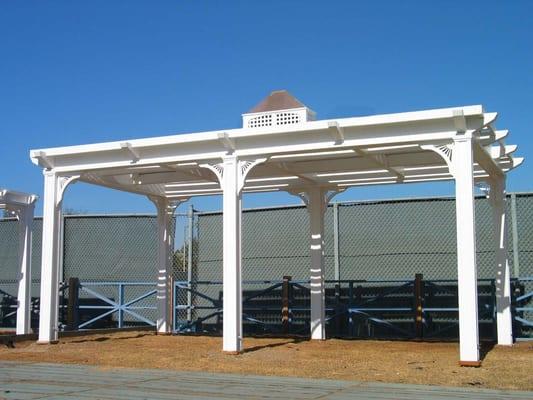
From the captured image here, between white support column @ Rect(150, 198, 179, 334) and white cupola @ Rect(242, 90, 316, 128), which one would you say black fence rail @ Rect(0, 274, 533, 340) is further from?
white cupola @ Rect(242, 90, 316, 128)

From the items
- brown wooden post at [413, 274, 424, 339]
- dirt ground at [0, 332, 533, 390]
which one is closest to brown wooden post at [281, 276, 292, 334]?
dirt ground at [0, 332, 533, 390]

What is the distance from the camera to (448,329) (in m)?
15.6

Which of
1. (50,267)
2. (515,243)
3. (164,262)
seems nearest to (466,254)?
(515,243)

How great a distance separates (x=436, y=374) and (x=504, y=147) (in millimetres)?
4819

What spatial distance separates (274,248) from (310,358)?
653cm

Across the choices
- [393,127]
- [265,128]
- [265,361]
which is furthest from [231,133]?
[265,361]

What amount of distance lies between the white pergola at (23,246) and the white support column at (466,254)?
379 inches

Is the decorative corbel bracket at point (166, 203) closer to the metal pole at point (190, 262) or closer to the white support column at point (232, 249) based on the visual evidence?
the metal pole at point (190, 262)

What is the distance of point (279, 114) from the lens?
493 inches

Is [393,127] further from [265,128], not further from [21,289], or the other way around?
[21,289]

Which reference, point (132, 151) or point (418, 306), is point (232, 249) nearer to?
point (132, 151)

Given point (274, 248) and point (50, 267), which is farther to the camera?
point (274, 248)

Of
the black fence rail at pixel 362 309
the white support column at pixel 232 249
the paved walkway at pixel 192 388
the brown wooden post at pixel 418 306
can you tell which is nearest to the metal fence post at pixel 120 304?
the black fence rail at pixel 362 309

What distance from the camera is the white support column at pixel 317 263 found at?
48.6 ft
